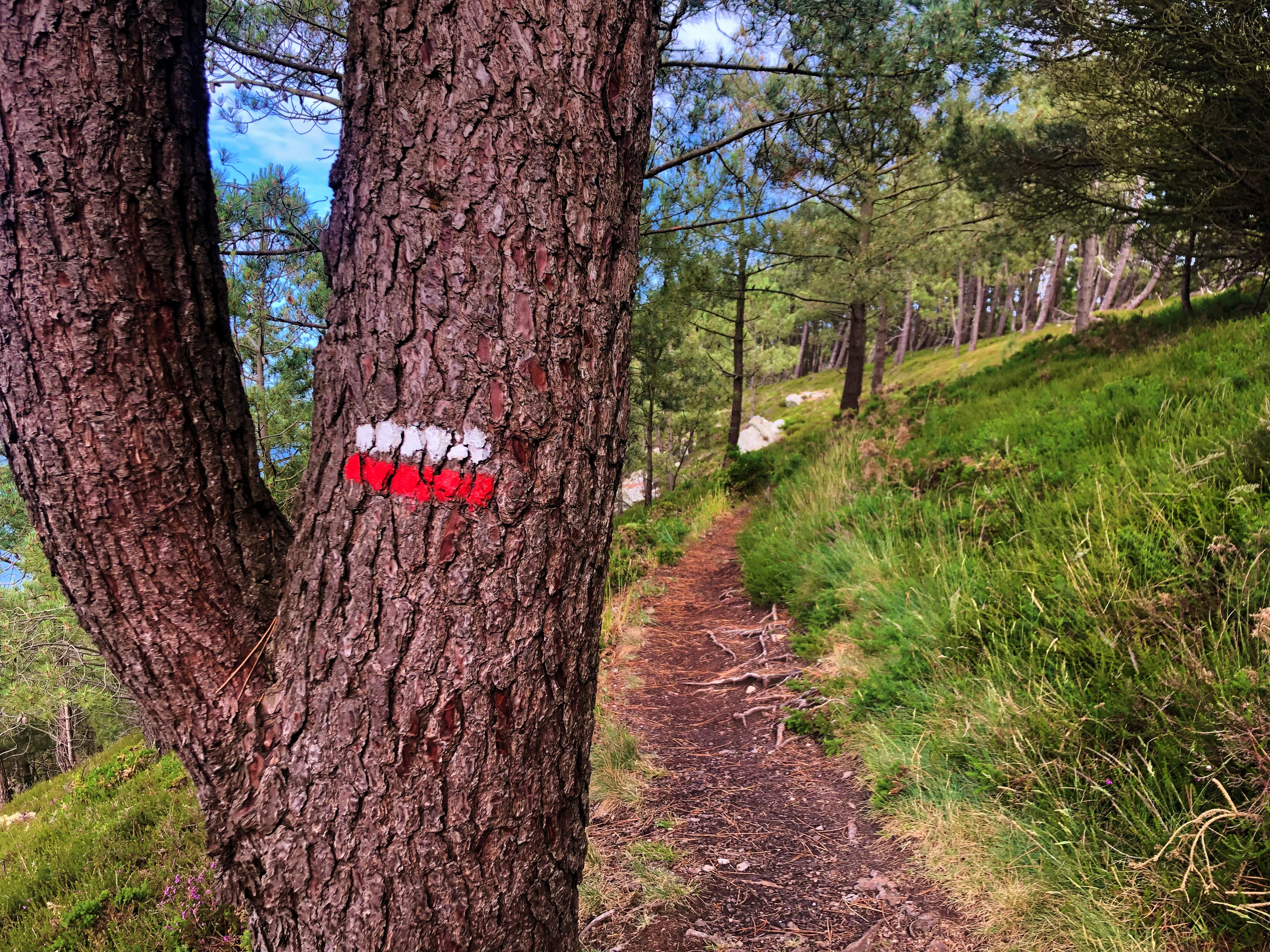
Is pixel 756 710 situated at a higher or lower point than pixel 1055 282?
lower

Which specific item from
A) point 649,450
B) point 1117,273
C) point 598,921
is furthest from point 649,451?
point 1117,273

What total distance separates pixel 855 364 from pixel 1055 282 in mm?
17342

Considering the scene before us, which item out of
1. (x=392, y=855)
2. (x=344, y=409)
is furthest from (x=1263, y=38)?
(x=392, y=855)

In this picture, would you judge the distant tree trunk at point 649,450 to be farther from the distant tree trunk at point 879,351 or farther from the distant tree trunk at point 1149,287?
the distant tree trunk at point 1149,287

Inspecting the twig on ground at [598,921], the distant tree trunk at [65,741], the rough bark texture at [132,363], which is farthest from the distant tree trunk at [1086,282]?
the distant tree trunk at [65,741]

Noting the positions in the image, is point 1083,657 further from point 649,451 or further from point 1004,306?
point 1004,306

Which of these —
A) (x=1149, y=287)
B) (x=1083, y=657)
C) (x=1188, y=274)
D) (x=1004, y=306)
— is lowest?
(x=1083, y=657)

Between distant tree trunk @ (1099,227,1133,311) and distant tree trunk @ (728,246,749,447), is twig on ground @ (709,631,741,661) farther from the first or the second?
distant tree trunk @ (1099,227,1133,311)

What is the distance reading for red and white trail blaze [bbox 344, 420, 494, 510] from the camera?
1.15 meters

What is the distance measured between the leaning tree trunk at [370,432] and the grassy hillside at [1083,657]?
5.96 ft

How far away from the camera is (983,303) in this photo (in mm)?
42281

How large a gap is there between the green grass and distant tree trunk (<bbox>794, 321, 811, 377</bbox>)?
121ft

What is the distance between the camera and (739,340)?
12.8 m

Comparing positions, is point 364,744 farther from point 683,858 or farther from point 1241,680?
point 1241,680
